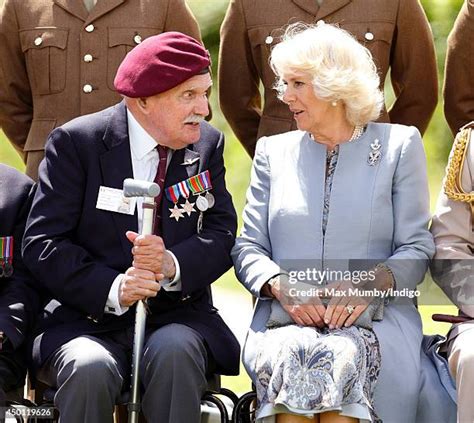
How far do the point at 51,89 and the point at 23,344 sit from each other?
4.47ft

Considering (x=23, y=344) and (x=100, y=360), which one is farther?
(x=23, y=344)

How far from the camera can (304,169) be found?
647cm

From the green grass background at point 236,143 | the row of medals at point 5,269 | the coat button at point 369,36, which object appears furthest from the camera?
the green grass background at point 236,143

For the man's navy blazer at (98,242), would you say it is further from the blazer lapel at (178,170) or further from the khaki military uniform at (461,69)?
the khaki military uniform at (461,69)

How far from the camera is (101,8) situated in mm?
7184

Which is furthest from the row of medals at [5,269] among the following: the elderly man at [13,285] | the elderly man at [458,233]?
the elderly man at [458,233]

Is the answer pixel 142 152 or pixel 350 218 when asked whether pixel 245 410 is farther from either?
pixel 142 152

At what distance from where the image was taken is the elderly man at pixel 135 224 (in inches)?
244

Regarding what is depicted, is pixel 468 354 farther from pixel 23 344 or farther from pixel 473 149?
pixel 23 344

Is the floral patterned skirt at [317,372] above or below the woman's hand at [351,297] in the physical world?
below

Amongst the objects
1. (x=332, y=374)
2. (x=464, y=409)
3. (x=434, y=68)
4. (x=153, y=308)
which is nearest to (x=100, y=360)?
(x=153, y=308)

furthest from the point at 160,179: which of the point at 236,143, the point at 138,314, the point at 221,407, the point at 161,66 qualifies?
the point at 236,143

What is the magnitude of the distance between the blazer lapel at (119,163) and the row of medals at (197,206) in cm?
17

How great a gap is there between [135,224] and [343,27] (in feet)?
4.75
